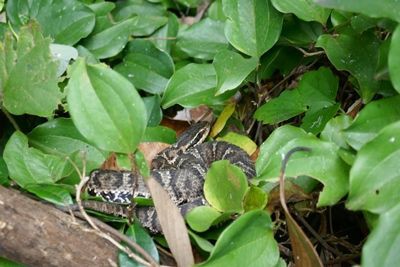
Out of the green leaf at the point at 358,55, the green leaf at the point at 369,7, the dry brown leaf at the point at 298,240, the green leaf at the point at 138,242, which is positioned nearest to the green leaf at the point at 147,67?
the green leaf at the point at 358,55

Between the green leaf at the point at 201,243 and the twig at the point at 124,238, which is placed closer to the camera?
the twig at the point at 124,238

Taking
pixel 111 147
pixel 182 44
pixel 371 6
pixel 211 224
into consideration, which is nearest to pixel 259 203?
pixel 211 224

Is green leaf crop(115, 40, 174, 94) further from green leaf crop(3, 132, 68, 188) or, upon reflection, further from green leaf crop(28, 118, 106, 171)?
green leaf crop(3, 132, 68, 188)

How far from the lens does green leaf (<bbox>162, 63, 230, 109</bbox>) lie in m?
3.14

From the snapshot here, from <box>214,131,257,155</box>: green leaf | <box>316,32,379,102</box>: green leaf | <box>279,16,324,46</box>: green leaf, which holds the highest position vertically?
<box>316,32,379,102</box>: green leaf

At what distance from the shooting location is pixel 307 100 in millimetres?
2889

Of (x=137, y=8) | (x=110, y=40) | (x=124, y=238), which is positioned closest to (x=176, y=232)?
(x=124, y=238)

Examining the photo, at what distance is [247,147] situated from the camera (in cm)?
328

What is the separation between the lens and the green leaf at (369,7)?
200 centimetres

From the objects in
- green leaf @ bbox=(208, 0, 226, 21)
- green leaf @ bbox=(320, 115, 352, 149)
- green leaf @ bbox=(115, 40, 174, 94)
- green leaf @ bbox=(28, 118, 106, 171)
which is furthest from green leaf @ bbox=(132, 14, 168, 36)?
green leaf @ bbox=(320, 115, 352, 149)

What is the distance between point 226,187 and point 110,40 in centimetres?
143

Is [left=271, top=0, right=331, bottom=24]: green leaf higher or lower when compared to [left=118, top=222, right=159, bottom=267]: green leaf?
higher

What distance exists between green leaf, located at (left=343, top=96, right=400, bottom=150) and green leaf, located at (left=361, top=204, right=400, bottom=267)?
0.40m

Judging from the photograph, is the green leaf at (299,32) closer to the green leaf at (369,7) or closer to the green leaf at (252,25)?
the green leaf at (252,25)
